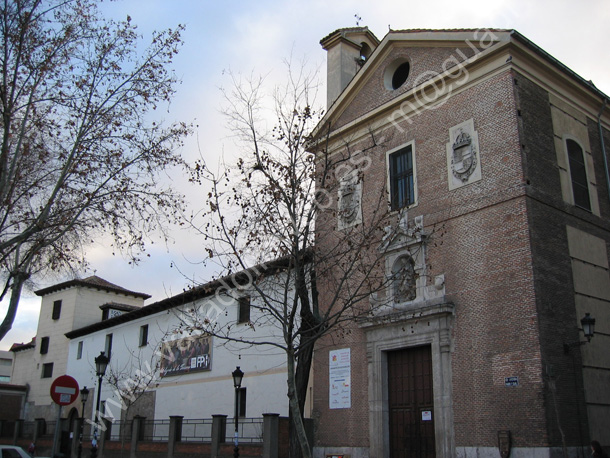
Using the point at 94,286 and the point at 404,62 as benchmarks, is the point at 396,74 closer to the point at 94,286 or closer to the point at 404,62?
the point at 404,62

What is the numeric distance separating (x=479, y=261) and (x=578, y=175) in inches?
169

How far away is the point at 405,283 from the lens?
16906 millimetres

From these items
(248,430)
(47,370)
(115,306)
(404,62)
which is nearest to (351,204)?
(404,62)

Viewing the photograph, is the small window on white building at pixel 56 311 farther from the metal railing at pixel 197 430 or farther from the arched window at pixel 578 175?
the arched window at pixel 578 175

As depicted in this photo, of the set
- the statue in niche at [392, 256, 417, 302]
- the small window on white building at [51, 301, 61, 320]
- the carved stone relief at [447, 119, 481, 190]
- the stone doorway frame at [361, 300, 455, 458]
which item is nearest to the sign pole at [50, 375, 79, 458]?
Answer: the stone doorway frame at [361, 300, 455, 458]

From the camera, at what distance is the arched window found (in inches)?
643

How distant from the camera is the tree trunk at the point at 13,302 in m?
11.6

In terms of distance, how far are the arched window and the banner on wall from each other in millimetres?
14511

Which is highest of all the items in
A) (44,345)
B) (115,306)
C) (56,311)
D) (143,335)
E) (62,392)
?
(56,311)

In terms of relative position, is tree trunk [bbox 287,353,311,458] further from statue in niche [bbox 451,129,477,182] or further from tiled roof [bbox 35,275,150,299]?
tiled roof [bbox 35,275,150,299]

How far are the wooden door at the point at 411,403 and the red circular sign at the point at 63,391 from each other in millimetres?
8487

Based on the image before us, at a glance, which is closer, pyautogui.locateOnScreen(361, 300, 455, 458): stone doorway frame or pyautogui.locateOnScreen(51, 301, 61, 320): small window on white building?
pyautogui.locateOnScreen(361, 300, 455, 458): stone doorway frame

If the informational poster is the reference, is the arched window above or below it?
above

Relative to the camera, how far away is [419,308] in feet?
51.9
